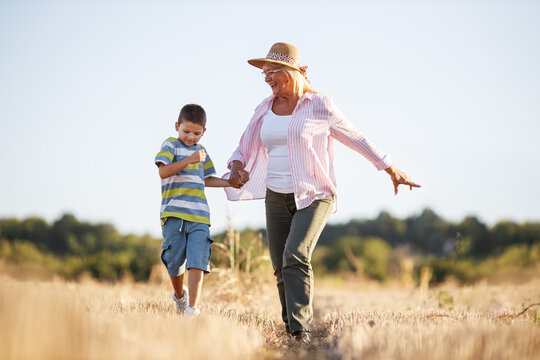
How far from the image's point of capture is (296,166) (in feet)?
15.4

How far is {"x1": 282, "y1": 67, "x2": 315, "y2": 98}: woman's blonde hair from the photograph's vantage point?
193 inches

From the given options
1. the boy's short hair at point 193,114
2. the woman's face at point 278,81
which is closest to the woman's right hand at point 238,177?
the boy's short hair at point 193,114

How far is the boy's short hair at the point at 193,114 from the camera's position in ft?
15.2

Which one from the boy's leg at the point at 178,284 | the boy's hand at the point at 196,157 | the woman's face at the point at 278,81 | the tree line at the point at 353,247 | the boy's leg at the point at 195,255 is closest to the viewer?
the boy's hand at the point at 196,157

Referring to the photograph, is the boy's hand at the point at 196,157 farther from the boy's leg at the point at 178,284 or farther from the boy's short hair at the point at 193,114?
the boy's leg at the point at 178,284

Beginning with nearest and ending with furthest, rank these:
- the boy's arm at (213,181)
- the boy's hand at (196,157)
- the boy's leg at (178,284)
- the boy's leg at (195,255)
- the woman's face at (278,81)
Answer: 1. the boy's hand at (196,157)
2. the boy's leg at (195,255)
3. the boy's leg at (178,284)
4. the woman's face at (278,81)
5. the boy's arm at (213,181)

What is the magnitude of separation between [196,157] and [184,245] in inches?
30.1

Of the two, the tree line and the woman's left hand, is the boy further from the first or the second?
the tree line

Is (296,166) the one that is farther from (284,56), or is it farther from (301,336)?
(301,336)

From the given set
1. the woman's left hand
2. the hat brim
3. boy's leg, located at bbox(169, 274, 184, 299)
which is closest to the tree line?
boy's leg, located at bbox(169, 274, 184, 299)

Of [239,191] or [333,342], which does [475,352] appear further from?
[239,191]

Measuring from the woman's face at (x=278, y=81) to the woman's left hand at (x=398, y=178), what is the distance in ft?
3.59

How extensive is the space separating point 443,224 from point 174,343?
41.7m

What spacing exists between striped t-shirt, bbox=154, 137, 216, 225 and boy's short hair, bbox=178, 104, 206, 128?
0.24 metres
